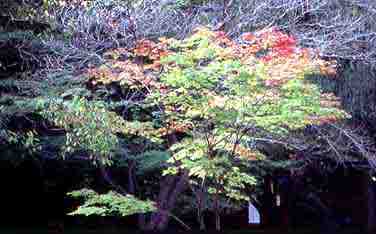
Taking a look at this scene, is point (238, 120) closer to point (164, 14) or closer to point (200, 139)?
point (200, 139)

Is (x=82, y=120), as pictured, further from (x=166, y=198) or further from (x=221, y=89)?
(x=166, y=198)

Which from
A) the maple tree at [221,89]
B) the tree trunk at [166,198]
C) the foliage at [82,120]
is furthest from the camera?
the tree trunk at [166,198]

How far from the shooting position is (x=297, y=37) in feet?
24.6

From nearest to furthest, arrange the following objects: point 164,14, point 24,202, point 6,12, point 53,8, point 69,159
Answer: point 6,12
point 53,8
point 164,14
point 69,159
point 24,202

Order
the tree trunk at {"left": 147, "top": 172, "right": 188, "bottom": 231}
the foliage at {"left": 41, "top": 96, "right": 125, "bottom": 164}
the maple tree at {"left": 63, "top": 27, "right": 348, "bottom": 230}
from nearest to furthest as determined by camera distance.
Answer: the foliage at {"left": 41, "top": 96, "right": 125, "bottom": 164}
the maple tree at {"left": 63, "top": 27, "right": 348, "bottom": 230}
the tree trunk at {"left": 147, "top": 172, "right": 188, "bottom": 231}

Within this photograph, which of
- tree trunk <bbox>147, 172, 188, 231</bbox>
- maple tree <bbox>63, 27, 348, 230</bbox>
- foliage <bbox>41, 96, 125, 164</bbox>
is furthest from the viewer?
tree trunk <bbox>147, 172, 188, 231</bbox>

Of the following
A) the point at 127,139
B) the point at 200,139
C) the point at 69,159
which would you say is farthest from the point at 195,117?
the point at 69,159

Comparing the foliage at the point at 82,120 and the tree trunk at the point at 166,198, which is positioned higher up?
the foliage at the point at 82,120

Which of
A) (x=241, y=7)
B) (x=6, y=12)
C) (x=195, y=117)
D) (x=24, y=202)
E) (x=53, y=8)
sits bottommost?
(x=24, y=202)

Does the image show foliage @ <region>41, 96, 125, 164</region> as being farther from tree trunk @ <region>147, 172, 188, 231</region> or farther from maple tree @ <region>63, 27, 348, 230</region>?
tree trunk @ <region>147, 172, 188, 231</region>

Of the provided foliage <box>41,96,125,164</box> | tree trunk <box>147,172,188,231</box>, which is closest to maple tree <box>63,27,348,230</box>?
foliage <box>41,96,125,164</box>

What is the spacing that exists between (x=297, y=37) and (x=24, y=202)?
7895 mm

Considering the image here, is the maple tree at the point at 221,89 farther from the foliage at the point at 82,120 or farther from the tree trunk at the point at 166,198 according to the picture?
the tree trunk at the point at 166,198

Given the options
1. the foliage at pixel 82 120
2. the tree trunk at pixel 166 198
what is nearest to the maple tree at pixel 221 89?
the foliage at pixel 82 120
